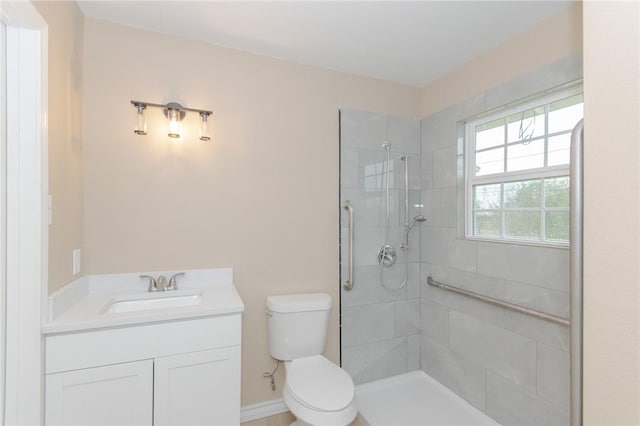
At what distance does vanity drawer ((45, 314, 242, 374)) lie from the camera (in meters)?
1.34

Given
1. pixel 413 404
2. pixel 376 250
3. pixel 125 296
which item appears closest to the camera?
pixel 125 296

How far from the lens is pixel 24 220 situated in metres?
1.25

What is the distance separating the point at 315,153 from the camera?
232 cm

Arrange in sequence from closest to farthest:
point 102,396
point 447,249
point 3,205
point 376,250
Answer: point 3,205
point 102,396
point 447,249
point 376,250

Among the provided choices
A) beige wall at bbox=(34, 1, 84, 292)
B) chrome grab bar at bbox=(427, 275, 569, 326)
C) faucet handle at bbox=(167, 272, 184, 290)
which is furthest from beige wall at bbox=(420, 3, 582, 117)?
beige wall at bbox=(34, 1, 84, 292)

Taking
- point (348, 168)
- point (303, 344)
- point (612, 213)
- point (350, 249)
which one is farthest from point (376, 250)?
point (612, 213)

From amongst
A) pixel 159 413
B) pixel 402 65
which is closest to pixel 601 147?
pixel 159 413

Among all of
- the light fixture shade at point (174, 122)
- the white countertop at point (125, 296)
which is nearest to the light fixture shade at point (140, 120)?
the light fixture shade at point (174, 122)

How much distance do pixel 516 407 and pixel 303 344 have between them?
134 centimetres

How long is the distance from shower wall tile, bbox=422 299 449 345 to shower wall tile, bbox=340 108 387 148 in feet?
4.50

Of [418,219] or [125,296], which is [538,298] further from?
[125,296]

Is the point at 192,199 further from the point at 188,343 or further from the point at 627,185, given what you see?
the point at 627,185

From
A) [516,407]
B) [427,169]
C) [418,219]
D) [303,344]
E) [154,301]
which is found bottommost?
[516,407]

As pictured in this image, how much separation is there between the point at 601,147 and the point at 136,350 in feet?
5.76
